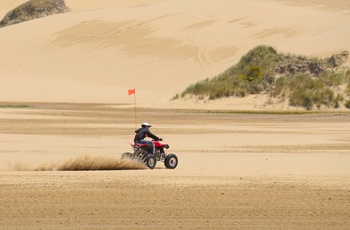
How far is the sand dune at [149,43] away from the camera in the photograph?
6231cm

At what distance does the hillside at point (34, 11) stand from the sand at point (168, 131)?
34.1 ft

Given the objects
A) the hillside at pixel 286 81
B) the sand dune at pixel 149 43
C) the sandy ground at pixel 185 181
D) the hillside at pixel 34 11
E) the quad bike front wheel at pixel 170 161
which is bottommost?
the sandy ground at pixel 185 181

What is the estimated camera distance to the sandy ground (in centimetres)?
1284

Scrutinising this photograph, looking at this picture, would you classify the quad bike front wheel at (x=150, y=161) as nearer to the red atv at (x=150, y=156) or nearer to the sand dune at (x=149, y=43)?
the red atv at (x=150, y=156)

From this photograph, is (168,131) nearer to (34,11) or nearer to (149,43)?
(149,43)

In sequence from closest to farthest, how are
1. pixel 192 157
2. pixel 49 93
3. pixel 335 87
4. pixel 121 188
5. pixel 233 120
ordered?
pixel 121 188 → pixel 192 157 → pixel 233 120 → pixel 335 87 → pixel 49 93

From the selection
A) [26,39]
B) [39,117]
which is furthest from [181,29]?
[39,117]

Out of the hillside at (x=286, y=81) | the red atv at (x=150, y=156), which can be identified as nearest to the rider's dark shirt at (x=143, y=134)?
the red atv at (x=150, y=156)

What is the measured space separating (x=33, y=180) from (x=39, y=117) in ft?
67.7

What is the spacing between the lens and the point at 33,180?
16156mm

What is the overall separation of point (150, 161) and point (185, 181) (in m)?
1.76

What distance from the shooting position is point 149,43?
247 ft

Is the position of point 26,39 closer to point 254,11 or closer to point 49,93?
point 254,11

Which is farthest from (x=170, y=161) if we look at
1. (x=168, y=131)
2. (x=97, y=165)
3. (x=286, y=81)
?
(x=286, y=81)
